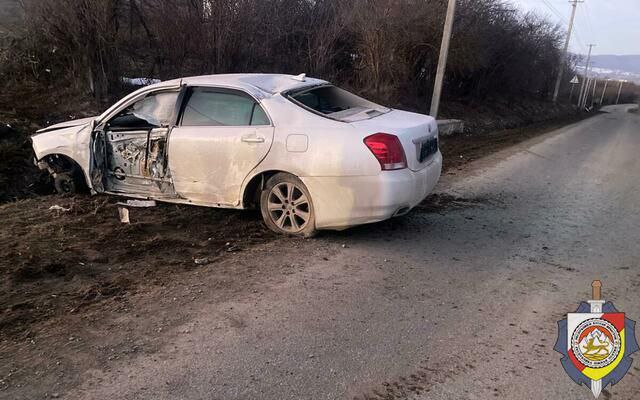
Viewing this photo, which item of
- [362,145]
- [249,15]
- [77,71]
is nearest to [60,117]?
[77,71]

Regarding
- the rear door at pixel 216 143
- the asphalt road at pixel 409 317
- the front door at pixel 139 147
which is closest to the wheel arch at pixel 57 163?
the front door at pixel 139 147

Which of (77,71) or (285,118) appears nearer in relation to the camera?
(285,118)

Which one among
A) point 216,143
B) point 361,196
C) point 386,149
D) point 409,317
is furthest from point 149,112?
point 409,317

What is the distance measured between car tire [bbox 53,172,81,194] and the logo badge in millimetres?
5697

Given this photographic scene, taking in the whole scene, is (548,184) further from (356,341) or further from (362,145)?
(356,341)

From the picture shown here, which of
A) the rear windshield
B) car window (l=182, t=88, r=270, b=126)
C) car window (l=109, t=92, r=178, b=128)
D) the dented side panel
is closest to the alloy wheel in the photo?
the dented side panel

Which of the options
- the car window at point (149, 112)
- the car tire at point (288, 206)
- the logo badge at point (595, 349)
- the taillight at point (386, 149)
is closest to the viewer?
the logo badge at point (595, 349)

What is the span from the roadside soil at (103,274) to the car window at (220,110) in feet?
3.79

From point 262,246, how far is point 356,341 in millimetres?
1928

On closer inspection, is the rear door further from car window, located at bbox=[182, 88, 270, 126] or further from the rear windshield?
the rear windshield

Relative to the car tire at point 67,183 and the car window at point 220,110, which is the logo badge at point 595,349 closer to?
the car window at point 220,110

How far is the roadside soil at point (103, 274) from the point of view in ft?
10.1

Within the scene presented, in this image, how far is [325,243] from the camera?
5051 millimetres

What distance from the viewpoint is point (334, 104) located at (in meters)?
5.69
